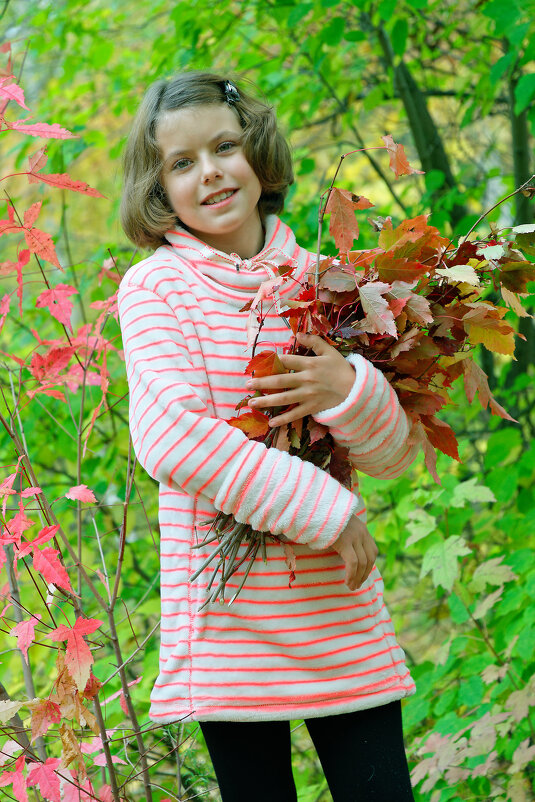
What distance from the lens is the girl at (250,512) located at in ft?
4.39

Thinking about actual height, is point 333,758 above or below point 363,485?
below

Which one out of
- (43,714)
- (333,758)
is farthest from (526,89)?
(43,714)

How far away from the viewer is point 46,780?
62.6 inches

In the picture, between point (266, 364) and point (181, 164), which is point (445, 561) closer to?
point (266, 364)

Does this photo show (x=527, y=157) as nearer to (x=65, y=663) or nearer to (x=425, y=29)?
(x=425, y=29)

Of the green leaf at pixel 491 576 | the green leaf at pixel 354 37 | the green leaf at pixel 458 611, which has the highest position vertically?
the green leaf at pixel 354 37

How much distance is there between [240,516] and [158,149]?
0.80 m

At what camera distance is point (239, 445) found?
4.38ft

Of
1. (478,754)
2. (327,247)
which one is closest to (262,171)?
(327,247)

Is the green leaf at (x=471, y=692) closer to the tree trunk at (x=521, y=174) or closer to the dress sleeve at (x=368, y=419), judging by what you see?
the dress sleeve at (x=368, y=419)

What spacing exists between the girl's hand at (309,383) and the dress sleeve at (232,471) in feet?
0.26

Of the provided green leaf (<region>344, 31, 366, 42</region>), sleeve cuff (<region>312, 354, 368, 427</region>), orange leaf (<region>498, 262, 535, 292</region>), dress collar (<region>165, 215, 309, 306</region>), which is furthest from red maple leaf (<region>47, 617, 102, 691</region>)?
green leaf (<region>344, 31, 366, 42</region>)

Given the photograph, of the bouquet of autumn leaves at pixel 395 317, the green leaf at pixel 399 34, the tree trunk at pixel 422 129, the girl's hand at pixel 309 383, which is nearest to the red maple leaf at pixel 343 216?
the bouquet of autumn leaves at pixel 395 317

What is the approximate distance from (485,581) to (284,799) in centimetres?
104
